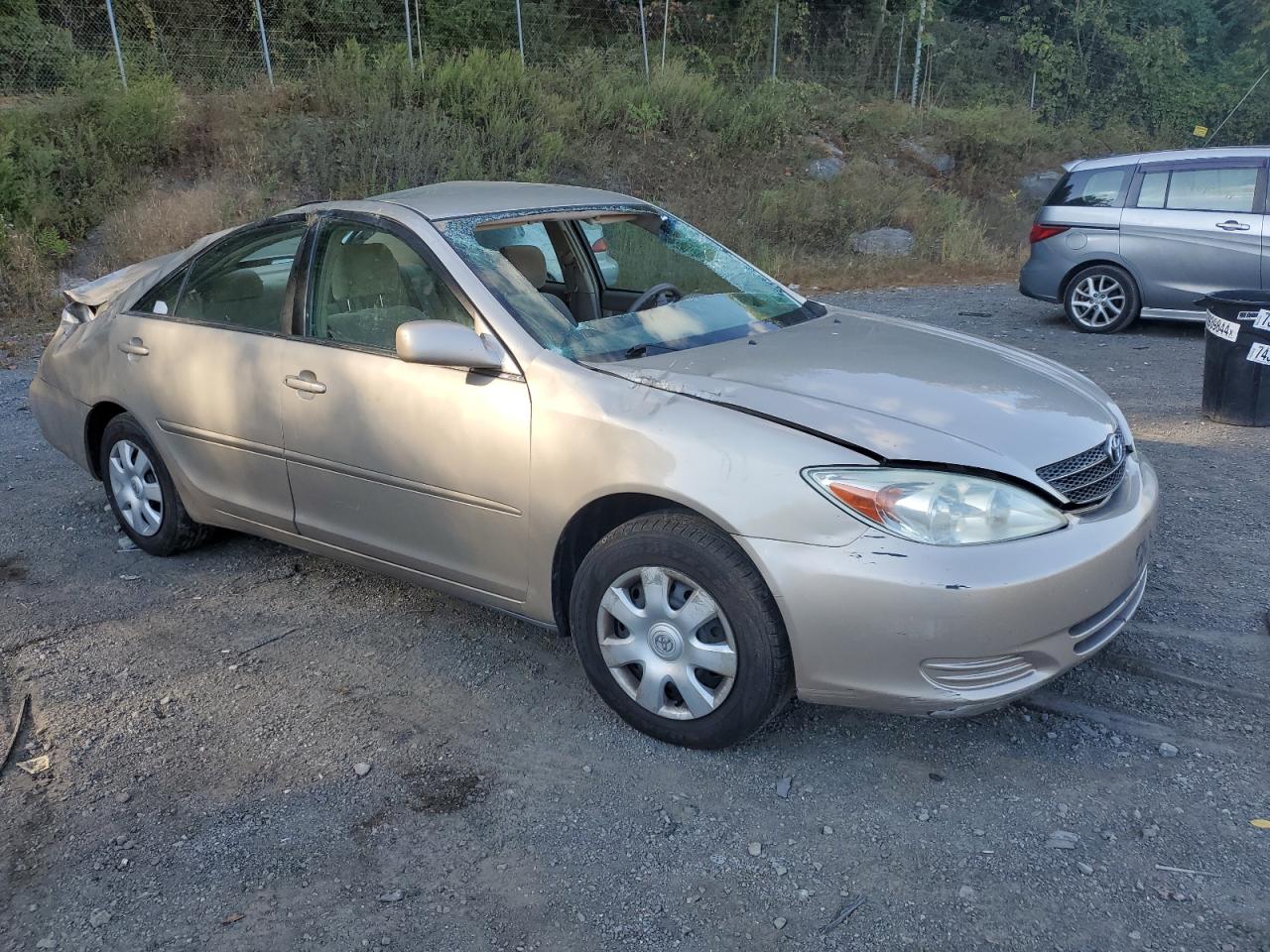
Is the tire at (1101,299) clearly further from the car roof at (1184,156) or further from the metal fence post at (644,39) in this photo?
the metal fence post at (644,39)

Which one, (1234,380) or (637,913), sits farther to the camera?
(1234,380)

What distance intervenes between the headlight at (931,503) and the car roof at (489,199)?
1.89m

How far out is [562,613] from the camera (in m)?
3.71

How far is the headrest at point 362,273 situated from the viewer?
4176 mm

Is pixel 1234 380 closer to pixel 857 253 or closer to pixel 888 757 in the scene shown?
pixel 888 757

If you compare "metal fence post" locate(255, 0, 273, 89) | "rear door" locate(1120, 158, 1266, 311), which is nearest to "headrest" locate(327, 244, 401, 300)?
"rear door" locate(1120, 158, 1266, 311)

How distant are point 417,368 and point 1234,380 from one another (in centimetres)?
550

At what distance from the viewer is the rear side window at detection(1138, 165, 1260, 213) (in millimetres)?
9938

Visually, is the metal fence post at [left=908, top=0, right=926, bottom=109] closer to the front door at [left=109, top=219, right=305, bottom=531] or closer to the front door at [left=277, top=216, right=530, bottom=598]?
the front door at [left=109, top=219, right=305, bottom=531]

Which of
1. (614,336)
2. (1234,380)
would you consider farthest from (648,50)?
(614,336)

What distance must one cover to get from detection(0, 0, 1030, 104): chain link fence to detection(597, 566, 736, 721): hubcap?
1538 centimetres

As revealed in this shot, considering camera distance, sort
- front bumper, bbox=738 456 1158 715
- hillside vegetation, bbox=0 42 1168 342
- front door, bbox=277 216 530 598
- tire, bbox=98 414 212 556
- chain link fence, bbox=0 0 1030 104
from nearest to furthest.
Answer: front bumper, bbox=738 456 1158 715 < front door, bbox=277 216 530 598 < tire, bbox=98 414 212 556 < hillside vegetation, bbox=0 42 1168 342 < chain link fence, bbox=0 0 1030 104

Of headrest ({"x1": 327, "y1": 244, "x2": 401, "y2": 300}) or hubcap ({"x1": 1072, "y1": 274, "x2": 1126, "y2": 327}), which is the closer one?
headrest ({"x1": 327, "y1": 244, "x2": 401, "y2": 300})

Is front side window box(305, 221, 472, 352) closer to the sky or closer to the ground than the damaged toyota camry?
closer to the sky
